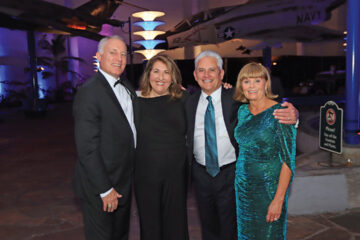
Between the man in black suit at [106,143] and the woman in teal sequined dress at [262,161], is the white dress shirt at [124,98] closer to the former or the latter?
the man in black suit at [106,143]

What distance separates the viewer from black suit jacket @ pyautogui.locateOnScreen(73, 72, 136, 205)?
88.4 inches

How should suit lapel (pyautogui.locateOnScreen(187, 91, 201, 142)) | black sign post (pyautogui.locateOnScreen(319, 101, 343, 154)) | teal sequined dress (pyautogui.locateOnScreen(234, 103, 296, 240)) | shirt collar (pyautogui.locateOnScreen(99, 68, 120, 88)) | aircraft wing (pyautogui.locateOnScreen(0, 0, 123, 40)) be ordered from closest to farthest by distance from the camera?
teal sequined dress (pyautogui.locateOnScreen(234, 103, 296, 240))
shirt collar (pyautogui.locateOnScreen(99, 68, 120, 88))
suit lapel (pyautogui.locateOnScreen(187, 91, 201, 142))
black sign post (pyautogui.locateOnScreen(319, 101, 343, 154))
aircraft wing (pyautogui.locateOnScreen(0, 0, 123, 40))

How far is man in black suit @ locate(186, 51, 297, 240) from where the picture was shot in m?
2.64

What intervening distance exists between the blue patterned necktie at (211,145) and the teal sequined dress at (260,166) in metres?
0.29

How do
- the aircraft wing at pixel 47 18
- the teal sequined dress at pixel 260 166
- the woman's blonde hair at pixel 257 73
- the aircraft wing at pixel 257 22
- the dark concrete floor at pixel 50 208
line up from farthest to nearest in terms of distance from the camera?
the aircraft wing at pixel 47 18 → the aircraft wing at pixel 257 22 → the dark concrete floor at pixel 50 208 → the woman's blonde hair at pixel 257 73 → the teal sequined dress at pixel 260 166

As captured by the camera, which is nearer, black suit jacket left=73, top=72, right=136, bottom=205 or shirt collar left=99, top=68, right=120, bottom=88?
black suit jacket left=73, top=72, right=136, bottom=205

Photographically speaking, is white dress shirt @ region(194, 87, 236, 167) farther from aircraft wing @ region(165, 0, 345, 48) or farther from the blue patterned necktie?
aircraft wing @ region(165, 0, 345, 48)

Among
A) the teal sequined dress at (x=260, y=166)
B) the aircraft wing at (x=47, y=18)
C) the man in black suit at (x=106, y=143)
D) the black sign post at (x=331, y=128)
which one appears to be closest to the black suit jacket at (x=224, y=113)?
the teal sequined dress at (x=260, y=166)

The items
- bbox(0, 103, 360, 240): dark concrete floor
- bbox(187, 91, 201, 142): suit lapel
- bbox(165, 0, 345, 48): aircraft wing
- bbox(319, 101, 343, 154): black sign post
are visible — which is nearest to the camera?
bbox(187, 91, 201, 142): suit lapel

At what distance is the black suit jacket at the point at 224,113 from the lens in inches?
104

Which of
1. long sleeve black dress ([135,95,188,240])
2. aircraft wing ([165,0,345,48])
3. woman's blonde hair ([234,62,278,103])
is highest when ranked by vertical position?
aircraft wing ([165,0,345,48])

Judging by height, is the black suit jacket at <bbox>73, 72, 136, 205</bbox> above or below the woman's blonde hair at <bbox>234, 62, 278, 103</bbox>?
below

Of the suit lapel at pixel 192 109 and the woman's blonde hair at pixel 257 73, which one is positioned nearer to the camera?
the woman's blonde hair at pixel 257 73

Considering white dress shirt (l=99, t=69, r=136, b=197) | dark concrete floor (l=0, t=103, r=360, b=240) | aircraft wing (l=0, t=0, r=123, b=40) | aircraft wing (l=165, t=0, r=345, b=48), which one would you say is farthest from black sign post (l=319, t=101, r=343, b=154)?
aircraft wing (l=0, t=0, r=123, b=40)
